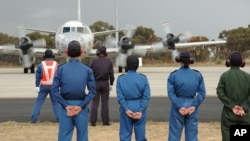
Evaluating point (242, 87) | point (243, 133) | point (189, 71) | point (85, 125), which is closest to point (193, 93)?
point (189, 71)

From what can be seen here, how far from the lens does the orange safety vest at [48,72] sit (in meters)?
10.8

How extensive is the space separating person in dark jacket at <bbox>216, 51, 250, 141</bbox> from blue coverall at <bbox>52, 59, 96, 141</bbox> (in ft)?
7.04

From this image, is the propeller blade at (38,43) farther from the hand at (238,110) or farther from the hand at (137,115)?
the hand at (238,110)

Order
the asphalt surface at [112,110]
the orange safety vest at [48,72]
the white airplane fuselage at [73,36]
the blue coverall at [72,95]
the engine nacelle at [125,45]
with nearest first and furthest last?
the blue coverall at [72,95]
the orange safety vest at [48,72]
the asphalt surface at [112,110]
the white airplane fuselage at [73,36]
the engine nacelle at [125,45]

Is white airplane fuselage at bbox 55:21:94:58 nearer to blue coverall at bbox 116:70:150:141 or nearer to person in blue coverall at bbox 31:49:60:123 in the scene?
person in blue coverall at bbox 31:49:60:123

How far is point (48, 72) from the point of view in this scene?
35.7 ft

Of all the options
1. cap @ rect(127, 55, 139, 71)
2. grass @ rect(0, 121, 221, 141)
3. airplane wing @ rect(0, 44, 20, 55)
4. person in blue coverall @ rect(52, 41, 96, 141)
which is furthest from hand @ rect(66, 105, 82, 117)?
airplane wing @ rect(0, 44, 20, 55)

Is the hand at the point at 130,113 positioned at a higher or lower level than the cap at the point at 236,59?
lower

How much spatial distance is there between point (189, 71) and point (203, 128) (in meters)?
3.03

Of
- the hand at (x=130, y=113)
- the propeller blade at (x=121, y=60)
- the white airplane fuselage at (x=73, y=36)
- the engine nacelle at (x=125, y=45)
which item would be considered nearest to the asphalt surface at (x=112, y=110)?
the hand at (x=130, y=113)

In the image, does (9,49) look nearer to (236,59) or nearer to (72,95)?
(72,95)

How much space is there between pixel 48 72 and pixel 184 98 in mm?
4677

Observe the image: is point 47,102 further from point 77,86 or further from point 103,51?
point 77,86

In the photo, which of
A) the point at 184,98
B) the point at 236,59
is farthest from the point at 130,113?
the point at 236,59
